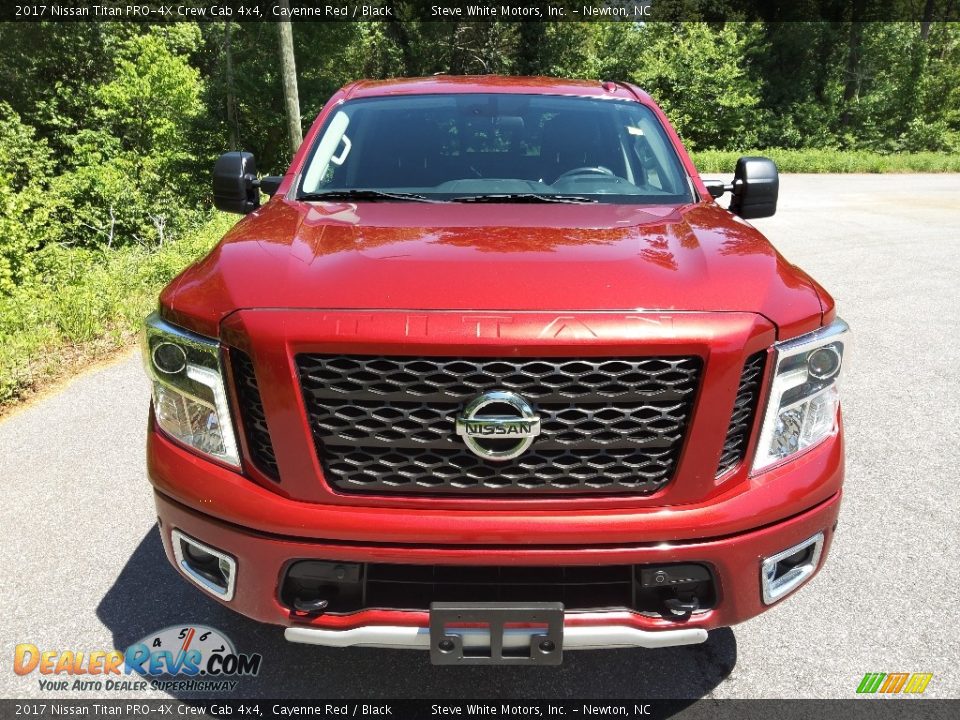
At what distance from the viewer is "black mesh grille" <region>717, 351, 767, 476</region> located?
75.4 inches

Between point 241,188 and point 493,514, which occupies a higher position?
point 241,188

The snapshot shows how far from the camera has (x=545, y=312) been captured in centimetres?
184

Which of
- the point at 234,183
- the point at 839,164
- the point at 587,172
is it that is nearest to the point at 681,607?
the point at 587,172

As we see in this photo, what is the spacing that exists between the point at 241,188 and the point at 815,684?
9.95ft

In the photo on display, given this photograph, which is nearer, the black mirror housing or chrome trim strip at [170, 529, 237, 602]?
chrome trim strip at [170, 529, 237, 602]

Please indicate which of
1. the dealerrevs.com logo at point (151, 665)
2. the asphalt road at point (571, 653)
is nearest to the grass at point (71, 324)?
the asphalt road at point (571, 653)

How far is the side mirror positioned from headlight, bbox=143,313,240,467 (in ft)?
8.01

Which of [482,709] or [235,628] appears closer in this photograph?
[482,709]

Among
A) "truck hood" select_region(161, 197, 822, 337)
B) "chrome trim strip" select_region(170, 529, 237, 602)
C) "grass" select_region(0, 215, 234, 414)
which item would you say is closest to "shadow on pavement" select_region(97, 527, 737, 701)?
"chrome trim strip" select_region(170, 529, 237, 602)

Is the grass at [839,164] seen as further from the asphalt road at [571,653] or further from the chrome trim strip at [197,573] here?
the chrome trim strip at [197,573]

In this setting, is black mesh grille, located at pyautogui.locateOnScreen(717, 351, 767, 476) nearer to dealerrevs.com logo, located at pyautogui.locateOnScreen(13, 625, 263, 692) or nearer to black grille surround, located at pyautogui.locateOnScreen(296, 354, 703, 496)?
black grille surround, located at pyautogui.locateOnScreen(296, 354, 703, 496)

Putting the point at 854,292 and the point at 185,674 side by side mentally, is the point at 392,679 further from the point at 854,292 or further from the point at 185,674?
the point at 854,292

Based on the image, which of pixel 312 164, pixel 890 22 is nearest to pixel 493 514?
pixel 312 164

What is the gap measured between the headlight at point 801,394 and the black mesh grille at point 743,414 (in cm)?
4
